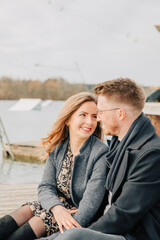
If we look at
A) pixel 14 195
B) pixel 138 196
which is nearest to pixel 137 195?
pixel 138 196

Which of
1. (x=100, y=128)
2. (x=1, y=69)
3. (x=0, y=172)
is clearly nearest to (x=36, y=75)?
(x=1, y=69)

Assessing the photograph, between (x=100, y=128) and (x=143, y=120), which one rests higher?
(x=143, y=120)

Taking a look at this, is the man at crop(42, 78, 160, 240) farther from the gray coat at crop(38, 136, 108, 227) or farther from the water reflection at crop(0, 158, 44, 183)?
the water reflection at crop(0, 158, 44, 183)

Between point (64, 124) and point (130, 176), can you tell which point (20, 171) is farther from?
point (130, 176)

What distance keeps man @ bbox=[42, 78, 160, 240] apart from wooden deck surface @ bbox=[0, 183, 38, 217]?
1.70 metres

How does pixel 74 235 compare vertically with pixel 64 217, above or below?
above

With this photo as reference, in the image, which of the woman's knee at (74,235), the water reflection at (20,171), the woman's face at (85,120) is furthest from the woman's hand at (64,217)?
the water reflection at (20,171)

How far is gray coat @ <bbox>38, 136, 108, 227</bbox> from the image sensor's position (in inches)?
74.6

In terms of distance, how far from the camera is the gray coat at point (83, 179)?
74.6 inches

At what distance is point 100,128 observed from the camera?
7.46 ft

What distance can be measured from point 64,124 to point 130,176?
32.5 inches

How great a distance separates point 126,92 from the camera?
1.74 meters

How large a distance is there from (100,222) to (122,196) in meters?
0.18

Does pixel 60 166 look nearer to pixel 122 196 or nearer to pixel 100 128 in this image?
pixel 100 128
